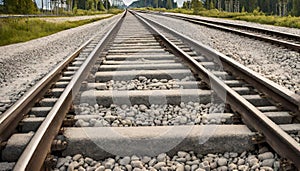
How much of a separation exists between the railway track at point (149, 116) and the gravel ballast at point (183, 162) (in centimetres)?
4

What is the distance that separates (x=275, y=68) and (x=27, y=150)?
4.31 metres

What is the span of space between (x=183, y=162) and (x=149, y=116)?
85 centimetres

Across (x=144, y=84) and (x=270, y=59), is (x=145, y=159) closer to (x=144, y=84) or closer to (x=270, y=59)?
(x=144, y=84)

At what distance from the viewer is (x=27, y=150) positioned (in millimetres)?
2250

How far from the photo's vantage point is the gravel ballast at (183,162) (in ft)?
7.72

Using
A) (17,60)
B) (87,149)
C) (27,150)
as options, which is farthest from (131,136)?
(17,60)

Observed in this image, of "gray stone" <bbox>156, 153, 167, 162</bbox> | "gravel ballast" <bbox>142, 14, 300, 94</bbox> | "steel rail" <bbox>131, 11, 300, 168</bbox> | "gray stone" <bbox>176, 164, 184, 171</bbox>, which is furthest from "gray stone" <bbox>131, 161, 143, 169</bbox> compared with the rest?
"gravel ballast" <bbox>142, 14, 300, 94</bbox>

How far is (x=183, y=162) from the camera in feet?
8.08

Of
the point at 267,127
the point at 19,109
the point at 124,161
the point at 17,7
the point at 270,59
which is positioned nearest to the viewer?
the point at 124,161

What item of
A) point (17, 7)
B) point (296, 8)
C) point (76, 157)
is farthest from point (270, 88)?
→ point (296, 8)

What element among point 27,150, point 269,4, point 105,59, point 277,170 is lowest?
point 277,170

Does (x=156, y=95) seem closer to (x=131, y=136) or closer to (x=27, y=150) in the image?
(x=131, y=136)

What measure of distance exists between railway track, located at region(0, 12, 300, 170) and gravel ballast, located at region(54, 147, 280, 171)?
1.6 inches

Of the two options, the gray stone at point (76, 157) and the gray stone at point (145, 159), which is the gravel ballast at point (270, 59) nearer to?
the gray stone at point (145, 159)
